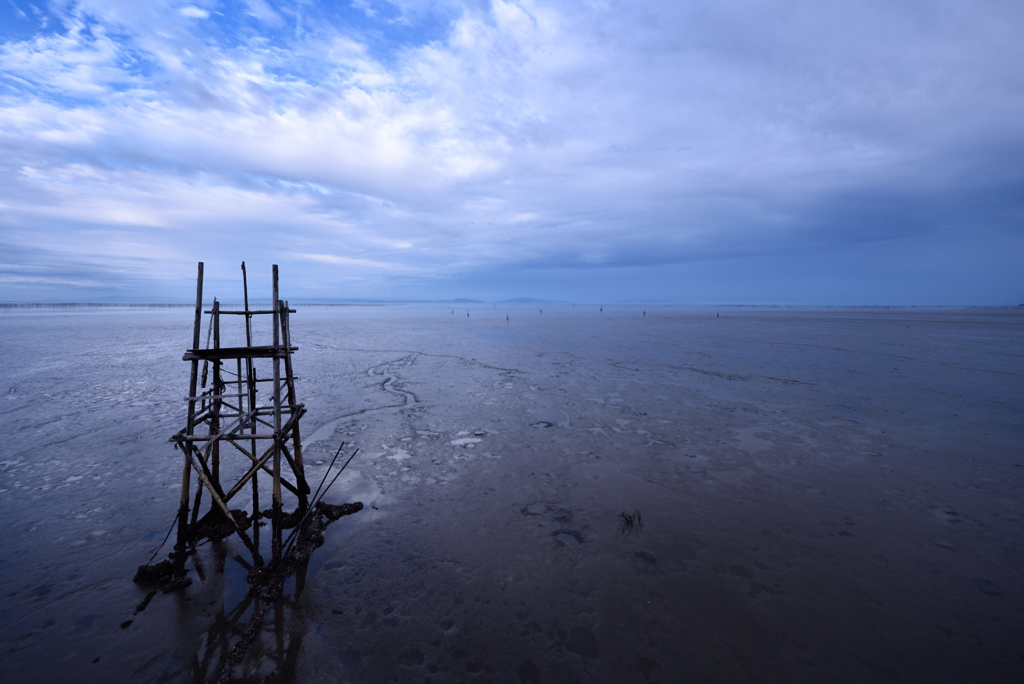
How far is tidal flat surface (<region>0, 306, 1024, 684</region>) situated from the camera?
561 centimetres

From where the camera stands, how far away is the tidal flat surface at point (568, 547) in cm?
561

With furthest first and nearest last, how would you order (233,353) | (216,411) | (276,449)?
(216,411)
(233,353)
(276,449)

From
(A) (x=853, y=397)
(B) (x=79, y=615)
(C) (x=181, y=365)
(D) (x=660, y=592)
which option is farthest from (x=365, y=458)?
(C) (x=181, y=365)

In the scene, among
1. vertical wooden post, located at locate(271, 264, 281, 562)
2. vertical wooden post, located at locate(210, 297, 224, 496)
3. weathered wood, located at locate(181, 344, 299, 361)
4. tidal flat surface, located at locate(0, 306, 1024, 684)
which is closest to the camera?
tidal flat surface, located at locate(0, 306, 1024, 684)

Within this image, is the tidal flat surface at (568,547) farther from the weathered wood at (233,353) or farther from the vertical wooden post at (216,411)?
the weathered wood at (233,353)

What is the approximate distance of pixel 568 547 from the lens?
7965 mm

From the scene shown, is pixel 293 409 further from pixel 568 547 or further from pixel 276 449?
pixel 568 547

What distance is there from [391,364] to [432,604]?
22.9m

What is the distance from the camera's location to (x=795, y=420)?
1522 cm

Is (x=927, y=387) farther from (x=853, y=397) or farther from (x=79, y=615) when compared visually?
(x=79, y=615)

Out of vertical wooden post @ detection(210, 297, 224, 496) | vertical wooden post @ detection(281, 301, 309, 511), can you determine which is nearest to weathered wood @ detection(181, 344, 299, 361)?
vertical wooden post @ detection(281, 301, 309, 511)

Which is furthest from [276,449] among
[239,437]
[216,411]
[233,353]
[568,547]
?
[568,547]

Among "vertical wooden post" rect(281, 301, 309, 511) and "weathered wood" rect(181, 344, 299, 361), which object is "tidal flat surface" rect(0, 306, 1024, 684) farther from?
"weathered wood" rect(181, 344, 299, 361)

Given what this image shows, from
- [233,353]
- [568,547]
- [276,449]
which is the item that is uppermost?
[233,353]
